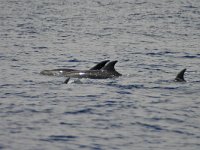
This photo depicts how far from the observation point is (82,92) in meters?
22.4

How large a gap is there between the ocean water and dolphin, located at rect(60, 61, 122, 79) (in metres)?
0.58

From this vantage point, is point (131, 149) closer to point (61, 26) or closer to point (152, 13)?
point (61, 26)

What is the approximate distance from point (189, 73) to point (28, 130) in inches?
462

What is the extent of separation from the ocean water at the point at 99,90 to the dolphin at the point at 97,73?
1.89ft

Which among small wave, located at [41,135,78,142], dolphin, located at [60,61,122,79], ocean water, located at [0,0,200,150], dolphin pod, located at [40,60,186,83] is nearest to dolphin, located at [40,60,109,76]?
dolphin pod, located at [40,60,186,83]

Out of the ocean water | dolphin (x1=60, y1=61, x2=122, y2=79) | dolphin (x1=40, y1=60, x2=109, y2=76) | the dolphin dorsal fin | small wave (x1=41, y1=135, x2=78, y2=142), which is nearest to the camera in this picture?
small wave (x1=41, y1=135, x2=78, y2=142)

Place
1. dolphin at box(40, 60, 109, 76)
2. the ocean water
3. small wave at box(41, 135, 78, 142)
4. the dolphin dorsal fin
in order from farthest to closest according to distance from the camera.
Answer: dolphin at box(40, 60, 109, 76), the dolphin dorsal fin, the ocean water, small wave at box(41, 135, 78, 142)

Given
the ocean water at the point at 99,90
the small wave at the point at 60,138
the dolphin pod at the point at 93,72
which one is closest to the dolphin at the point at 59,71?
the dolphin pod at the point at 93,72

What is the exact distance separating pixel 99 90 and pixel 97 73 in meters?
2.95

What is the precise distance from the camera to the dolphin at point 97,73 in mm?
25641

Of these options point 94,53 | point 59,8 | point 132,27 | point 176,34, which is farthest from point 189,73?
point 59,8

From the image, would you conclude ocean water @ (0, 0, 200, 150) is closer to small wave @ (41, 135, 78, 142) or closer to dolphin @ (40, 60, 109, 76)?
small wave @ (41, 135, 78, 142)

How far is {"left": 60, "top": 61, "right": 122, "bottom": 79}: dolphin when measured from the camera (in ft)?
84.1

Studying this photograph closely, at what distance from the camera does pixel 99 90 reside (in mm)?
23000
